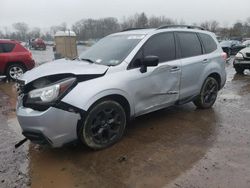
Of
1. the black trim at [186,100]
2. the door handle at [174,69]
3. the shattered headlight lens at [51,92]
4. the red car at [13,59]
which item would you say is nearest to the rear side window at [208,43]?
the black trim at [186,100]

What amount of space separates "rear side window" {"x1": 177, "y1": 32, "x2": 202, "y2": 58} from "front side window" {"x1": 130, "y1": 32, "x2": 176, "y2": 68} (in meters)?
0.25

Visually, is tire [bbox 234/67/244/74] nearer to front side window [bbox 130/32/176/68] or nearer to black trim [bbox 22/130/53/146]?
front side window [bbox 130/32/176/68]

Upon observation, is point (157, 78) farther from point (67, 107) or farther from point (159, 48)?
point (67, 107)

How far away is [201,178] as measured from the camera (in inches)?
140

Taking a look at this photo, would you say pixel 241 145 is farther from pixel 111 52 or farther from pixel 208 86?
pixel 111 52

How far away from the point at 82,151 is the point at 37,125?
0.87m

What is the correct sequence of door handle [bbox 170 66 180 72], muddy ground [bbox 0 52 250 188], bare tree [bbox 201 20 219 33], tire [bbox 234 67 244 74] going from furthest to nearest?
bare tree [bbox 201 20 219 33], tire [bbox 234 67 244 74], door handle [bbox 170 66 180 72], muddy ground [bbox 0 52 250 188]

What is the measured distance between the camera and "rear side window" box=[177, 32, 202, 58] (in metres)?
5.65

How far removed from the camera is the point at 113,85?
426 cm

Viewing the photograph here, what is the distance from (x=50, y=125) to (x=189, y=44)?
3.32 meters

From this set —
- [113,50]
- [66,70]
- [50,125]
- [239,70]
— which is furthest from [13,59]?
[239,70]

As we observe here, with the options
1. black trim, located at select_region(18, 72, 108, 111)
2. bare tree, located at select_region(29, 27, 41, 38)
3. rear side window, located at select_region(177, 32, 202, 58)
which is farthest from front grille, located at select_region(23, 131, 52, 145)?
bare tree, located at select_region(29, 27, 41, 38)

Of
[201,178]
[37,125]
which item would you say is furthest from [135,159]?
[37,125]

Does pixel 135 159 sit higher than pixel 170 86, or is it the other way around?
pixel 170 86
